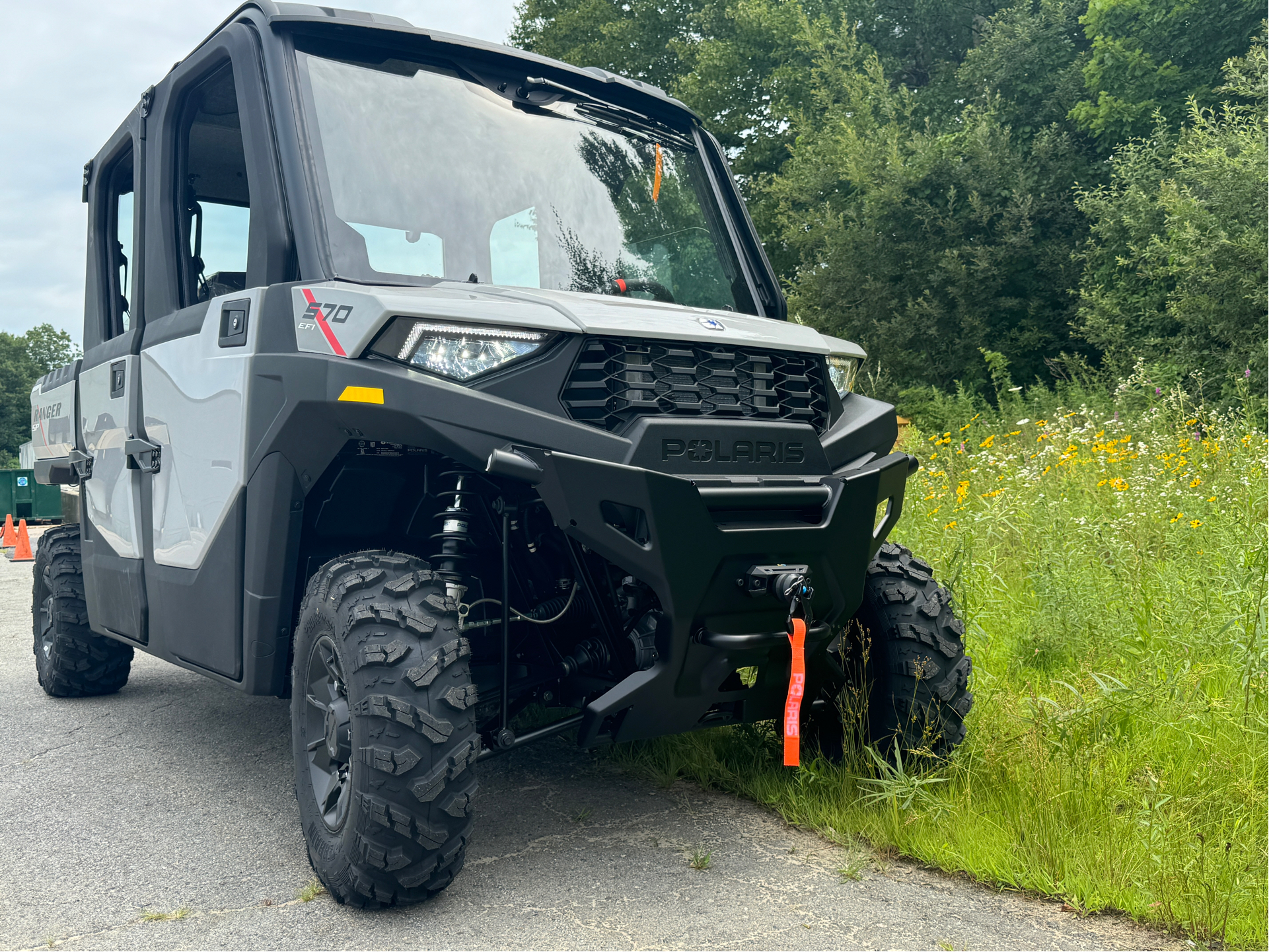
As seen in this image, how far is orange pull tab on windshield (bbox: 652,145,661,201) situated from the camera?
387 cm

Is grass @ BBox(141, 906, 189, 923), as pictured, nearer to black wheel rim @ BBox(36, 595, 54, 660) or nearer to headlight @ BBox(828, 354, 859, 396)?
headlight @ BBox(828, 354, 859, 396)

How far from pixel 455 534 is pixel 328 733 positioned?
645 millimetres

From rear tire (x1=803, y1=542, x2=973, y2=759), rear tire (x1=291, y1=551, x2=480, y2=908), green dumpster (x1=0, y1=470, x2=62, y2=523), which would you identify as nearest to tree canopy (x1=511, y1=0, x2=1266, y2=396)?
rear tire (x1=803, y1=542, x2=973, y2=759)

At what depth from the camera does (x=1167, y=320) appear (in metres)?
14.4

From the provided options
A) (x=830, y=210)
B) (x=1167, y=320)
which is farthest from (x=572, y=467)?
(x=830, y=210)

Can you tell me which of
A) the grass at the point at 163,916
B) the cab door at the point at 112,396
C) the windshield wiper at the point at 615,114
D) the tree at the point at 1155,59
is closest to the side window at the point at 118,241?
the cab door at the point at 112,396

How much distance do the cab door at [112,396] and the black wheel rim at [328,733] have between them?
4.40ft

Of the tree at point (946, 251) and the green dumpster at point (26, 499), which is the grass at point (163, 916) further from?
the green dumpster at point (26, 499)

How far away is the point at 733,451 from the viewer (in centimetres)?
283

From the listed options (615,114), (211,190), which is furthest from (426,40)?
(211,190)

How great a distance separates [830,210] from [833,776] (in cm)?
1731

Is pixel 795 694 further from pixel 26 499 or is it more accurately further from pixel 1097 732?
pixel 26 499

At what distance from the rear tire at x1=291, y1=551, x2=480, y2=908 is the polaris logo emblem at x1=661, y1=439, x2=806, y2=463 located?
29.4 inches

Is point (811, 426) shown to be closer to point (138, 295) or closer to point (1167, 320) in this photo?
point (138, 295)
